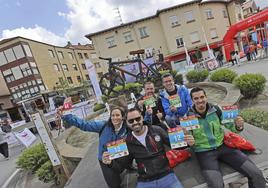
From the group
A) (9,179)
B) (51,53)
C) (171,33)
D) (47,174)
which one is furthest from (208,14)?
(47,174)

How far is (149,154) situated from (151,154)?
0.9 inches

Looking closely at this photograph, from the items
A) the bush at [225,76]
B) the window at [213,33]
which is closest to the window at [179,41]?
the window at [213,33]

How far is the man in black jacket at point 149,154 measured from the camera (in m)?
2.77

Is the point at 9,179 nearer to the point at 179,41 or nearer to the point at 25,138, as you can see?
the point at 25,138

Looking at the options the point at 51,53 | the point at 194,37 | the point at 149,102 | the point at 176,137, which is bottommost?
the point at 176,137

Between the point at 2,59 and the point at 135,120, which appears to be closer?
the point at 135,120

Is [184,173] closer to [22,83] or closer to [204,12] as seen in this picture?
[204,12]

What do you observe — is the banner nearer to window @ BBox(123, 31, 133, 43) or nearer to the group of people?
the group of people

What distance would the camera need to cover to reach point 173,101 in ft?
12.6

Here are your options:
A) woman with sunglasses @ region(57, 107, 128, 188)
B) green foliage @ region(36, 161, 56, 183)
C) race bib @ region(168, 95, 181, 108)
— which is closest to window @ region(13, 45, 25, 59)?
green foliage @ region(36, 161, 56, 183)

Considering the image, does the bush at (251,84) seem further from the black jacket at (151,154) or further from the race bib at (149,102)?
the black jacket at (151,154)

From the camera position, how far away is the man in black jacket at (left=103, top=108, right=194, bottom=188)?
2771 millimetres

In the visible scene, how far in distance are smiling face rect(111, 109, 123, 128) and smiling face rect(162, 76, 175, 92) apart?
4.00 ft

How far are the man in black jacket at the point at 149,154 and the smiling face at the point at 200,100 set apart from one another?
529 mm
